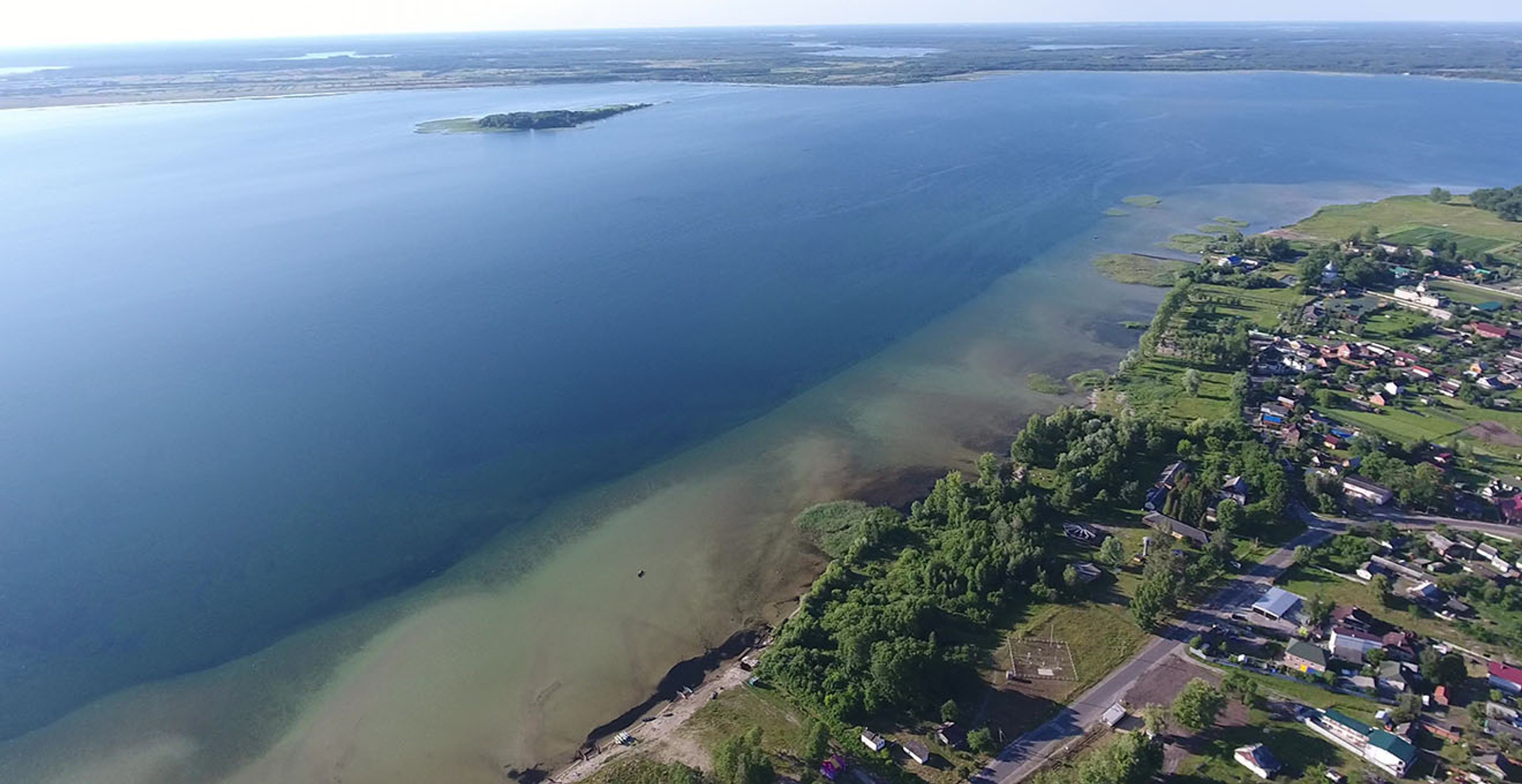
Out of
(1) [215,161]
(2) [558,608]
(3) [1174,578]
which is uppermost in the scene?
(1) [215,161]

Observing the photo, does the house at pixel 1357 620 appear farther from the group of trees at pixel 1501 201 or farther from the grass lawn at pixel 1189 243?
the group of trees at pixel 1501 201

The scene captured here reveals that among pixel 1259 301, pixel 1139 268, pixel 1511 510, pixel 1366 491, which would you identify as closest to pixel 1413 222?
pixel 1139 268

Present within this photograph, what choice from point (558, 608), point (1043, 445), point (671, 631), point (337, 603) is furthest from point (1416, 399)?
point (337, 603)

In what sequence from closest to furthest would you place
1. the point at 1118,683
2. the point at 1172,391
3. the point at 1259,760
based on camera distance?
the point at 1259,760
the point at 1118,683
the point at 1172,391

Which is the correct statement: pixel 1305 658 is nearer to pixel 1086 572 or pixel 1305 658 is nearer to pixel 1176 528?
pixel 1086 572

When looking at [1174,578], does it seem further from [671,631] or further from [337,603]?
[337,603]
